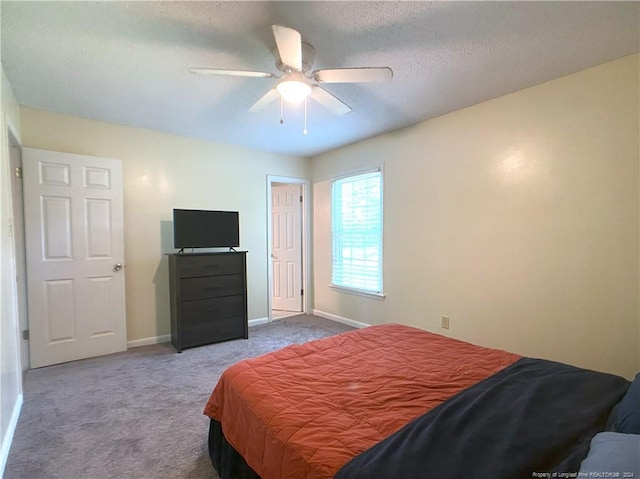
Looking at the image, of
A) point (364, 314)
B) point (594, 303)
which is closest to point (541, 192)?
point (594, 303)

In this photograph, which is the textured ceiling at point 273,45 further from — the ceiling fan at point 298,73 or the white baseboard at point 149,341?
the white baseboard at point 149,341

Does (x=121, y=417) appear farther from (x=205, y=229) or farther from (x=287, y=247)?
(x=287, y=247)

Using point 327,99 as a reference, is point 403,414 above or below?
below

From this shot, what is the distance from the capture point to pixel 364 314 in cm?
408

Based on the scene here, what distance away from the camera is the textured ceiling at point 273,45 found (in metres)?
1.68

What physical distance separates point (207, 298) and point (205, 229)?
801 millimetres

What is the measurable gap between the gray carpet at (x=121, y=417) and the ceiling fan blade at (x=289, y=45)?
227 cm

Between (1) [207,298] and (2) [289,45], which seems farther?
(1) [207,298]

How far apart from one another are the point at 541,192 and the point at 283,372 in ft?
8.00

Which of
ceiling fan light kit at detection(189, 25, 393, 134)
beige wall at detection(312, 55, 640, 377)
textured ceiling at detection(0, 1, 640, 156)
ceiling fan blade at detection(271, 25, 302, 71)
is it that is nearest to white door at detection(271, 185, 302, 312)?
beige wall at detection(312, 55, 640, 377)

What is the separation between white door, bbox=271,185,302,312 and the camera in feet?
16.2

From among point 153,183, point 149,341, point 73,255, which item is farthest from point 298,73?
point 149,341

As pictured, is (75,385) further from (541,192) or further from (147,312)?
(541,192)

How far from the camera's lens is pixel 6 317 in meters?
1.96
